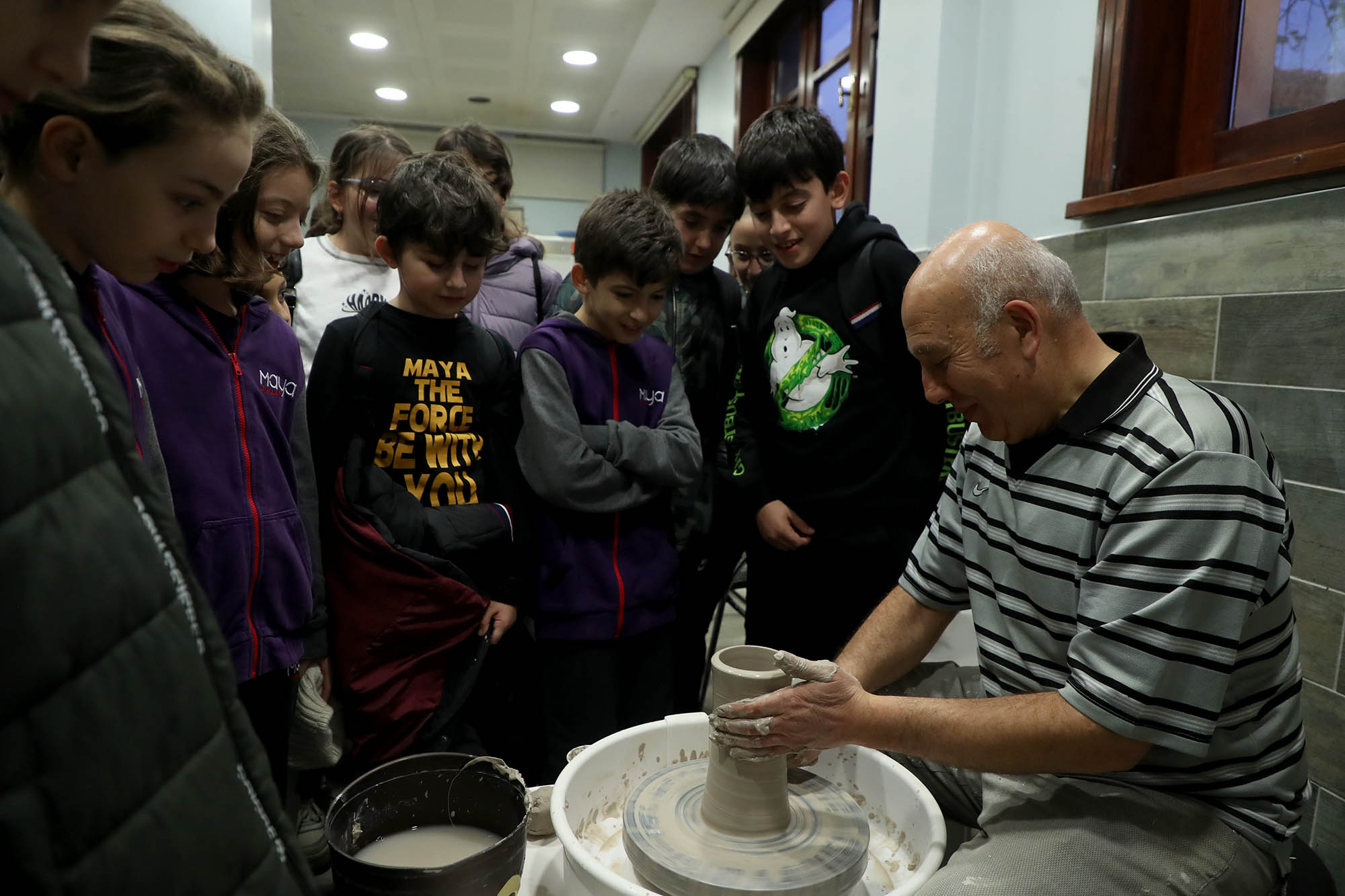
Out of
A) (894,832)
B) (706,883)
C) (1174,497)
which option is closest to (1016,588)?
(1174,497)

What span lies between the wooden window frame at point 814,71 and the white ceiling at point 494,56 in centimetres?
30

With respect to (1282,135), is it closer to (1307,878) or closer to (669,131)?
(1307,878)

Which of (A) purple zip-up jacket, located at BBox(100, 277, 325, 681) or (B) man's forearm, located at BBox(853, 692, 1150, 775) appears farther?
(A) purple zip-up jacket, located at BBox(100, 277, 325, 681)

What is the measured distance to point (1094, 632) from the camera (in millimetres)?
1001

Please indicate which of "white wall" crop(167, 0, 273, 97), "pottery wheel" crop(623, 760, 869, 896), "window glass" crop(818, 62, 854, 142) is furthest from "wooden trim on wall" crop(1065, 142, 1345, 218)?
"white wall" crop(167, 0, 273, 97)

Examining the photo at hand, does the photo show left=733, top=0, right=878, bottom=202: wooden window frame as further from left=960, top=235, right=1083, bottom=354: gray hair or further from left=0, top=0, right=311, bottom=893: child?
left=0, top=0, right=311, bottom=893: child

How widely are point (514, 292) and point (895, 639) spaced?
4.27 ft

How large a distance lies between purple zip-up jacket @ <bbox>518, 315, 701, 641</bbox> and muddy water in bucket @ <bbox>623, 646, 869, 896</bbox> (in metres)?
0.57

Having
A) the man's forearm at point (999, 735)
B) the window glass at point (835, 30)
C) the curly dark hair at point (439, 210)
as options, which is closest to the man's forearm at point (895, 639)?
the man's forearm at point (999, 735)

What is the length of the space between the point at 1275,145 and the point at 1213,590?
1310 mm

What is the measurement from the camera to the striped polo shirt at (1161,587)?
96 centimetres

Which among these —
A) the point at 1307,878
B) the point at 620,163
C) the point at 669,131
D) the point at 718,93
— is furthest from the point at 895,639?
the point at 620,163

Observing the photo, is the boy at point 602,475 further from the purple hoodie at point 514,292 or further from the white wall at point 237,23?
the white wall at point 237,23

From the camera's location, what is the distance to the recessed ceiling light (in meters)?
5.47
